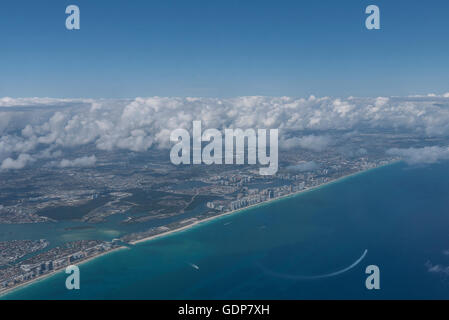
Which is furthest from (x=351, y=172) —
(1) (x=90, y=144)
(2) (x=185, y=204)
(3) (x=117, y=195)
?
(1) (x=90, y=144)

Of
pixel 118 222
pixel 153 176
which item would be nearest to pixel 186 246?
pixel 118 222

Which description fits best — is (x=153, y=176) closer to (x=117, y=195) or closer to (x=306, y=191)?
(x=117, y=195)

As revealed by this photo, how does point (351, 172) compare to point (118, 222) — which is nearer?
point (118, 222)

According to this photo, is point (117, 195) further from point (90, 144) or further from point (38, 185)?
point (90, 144)

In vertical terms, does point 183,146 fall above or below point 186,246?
above

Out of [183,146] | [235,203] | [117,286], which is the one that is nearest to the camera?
[117,286]
